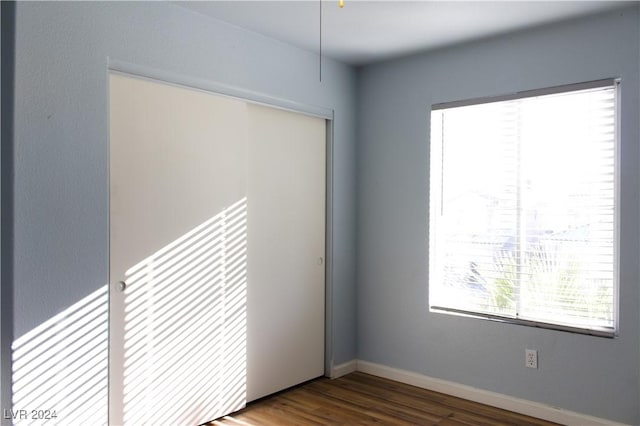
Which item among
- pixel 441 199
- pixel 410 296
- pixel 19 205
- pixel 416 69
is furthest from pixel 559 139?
pixel 19 205

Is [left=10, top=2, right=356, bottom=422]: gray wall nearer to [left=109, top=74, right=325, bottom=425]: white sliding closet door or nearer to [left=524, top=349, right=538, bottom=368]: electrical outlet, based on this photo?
[left=109, top=74, right=325, bottom=425]: white sliding closet door

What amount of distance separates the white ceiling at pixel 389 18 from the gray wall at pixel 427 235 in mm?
173

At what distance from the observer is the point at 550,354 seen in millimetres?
3273

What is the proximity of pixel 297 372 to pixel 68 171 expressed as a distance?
7.11ft

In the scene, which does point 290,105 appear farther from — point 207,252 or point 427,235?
point 427,235

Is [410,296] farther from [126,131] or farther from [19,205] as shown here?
[19,205]

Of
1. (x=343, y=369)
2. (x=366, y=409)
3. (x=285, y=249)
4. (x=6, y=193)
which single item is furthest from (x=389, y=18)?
(x=343, y=369)

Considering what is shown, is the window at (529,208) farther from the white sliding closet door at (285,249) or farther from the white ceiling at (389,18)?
the white sliding closet door at (285,249)

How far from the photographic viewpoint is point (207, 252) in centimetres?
317

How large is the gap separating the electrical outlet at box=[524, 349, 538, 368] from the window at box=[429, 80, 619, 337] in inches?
7.0

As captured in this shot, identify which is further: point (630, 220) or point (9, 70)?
point (630, 220)

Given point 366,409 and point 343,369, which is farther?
point 343,369

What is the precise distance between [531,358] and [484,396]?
433 millimetres

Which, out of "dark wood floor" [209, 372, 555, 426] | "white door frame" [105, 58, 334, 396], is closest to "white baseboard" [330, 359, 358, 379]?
"white door frame" [105, 58, 334, 396]
